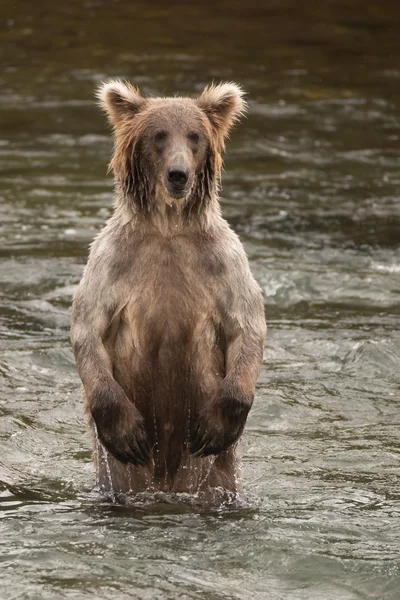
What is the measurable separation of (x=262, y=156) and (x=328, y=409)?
8573 millimetres

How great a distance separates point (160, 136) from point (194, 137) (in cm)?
18

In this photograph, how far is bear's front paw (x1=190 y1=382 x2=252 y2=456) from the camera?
7059 mm

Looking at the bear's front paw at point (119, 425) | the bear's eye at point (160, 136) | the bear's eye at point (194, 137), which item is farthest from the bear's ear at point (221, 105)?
the bear's front paw at point (119, 425)

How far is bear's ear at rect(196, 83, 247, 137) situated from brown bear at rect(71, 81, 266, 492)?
0.04 feet

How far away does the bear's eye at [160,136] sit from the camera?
716 cm

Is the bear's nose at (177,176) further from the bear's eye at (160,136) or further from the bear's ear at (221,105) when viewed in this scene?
the bear's ear at (221,105)

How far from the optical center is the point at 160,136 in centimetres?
717

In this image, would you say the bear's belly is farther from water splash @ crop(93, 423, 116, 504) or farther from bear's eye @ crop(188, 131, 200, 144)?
bear's eye @ crop(188, 131, 200, 144)

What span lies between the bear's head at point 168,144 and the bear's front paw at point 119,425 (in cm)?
105

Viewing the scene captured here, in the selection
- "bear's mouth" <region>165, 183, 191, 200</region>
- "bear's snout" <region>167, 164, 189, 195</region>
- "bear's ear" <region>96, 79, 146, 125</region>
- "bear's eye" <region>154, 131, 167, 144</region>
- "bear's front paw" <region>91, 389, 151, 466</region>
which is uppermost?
"bear's ear" <region>96, 79, 146, 125</region>

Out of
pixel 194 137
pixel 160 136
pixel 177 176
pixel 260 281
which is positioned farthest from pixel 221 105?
pixel 260 281

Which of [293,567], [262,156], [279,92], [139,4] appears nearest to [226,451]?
[293,567]

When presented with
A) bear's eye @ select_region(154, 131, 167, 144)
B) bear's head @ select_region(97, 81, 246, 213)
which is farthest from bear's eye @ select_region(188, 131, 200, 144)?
bear's eye @ select_region(154, 131, 167, 144)

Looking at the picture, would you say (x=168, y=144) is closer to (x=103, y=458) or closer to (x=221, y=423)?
(x=221, y=423)
